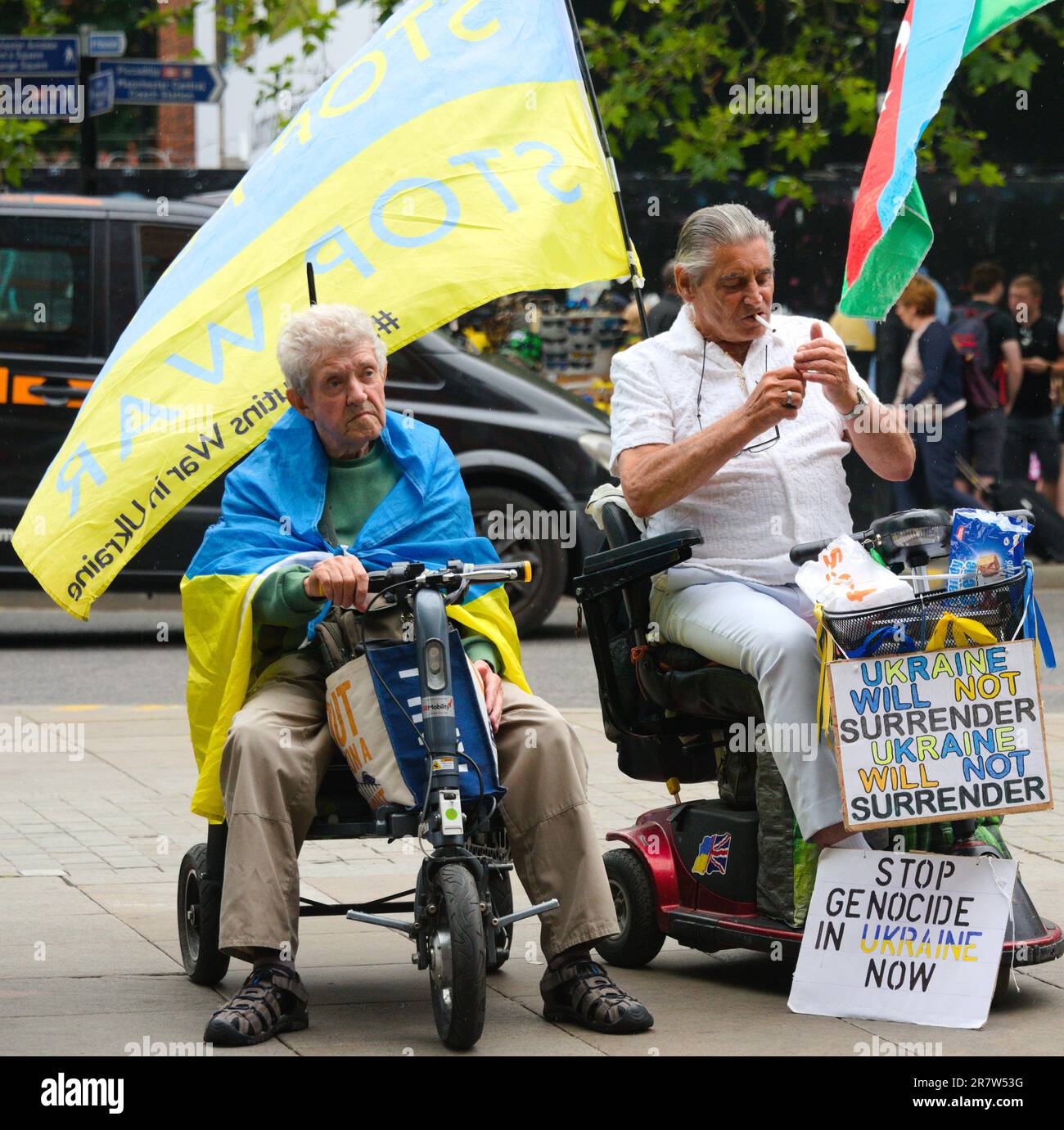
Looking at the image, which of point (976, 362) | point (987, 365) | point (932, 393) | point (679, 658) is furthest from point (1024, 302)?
point (679, 658)

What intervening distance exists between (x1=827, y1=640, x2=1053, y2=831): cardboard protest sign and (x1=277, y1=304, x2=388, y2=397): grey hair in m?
1.28

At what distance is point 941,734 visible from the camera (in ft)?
13.6

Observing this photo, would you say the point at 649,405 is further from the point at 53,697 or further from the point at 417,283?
the point at 53,697

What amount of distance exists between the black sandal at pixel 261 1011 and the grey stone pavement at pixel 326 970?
34mm

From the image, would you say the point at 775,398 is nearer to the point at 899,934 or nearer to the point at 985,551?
the point at 985,551

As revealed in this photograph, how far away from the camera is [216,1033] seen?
13.0ft

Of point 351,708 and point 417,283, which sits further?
point 417,283

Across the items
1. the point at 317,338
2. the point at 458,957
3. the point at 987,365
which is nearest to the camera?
the point at 458,957

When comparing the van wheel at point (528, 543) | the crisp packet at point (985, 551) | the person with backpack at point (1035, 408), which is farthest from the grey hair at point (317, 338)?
the person with backpack at point (1035, 408)

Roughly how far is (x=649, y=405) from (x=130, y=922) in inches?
76.4

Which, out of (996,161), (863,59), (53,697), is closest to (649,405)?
(53,697)

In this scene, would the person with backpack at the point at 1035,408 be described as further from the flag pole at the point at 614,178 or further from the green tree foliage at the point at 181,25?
the flag pole at the point at 614,178

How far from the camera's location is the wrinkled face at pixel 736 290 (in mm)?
4680

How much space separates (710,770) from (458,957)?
1.28 m
